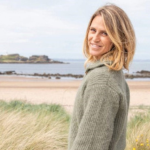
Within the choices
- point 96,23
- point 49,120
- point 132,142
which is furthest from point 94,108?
point 49,120

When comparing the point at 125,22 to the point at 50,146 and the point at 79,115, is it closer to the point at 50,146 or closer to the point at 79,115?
the point at 79,115

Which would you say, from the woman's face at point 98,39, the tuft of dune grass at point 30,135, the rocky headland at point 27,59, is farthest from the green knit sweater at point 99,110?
the rocky headland at point 27,59

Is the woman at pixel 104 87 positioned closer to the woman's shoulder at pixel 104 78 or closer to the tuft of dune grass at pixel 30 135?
the woman's shoulder at pixel 104 78

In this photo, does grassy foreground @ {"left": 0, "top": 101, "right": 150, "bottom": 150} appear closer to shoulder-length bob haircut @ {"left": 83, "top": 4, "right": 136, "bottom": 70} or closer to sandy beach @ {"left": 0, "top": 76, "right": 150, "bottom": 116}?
shoulder-length bob haircut @ {"left": 83, "top": 4, "right": 136, "bottom": 70}

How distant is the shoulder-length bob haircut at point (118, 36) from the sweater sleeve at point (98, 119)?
0.15 metres

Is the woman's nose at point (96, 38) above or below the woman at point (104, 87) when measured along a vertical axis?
above

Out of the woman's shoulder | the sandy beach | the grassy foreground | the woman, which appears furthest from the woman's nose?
the sandy beach

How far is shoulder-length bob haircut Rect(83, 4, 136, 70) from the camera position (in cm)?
153

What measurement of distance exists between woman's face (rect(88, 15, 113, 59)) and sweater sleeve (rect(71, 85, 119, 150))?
0.28 meters

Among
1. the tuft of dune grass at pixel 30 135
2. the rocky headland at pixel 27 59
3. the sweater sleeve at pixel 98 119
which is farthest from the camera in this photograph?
the rocky headland at pixel 27 59

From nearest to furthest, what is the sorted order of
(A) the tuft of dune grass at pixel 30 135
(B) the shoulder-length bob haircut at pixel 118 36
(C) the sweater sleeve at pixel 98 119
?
(C) the sweater sleeve at pixel 98 119 → (B) the shoulder-length bob haircut at pixel 118 36 → (A) the tuft of dune grass at pixel 30 135

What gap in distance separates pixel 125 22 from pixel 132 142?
2.48 metres

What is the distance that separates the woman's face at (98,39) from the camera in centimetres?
159

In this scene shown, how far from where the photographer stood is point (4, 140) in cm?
342
